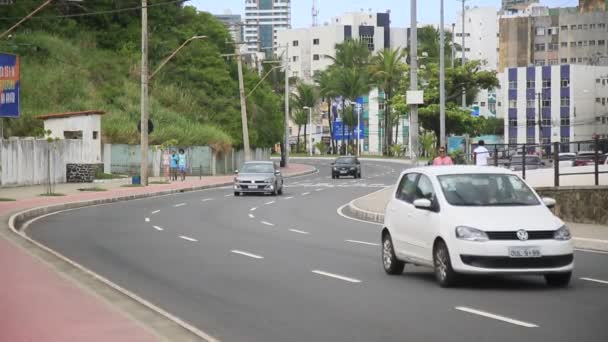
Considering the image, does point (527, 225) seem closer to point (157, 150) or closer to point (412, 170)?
point (412, 170)

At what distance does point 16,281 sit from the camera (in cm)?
1585

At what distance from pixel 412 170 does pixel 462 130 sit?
82797 millimetres

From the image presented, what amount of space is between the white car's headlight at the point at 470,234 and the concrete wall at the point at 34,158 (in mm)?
39685

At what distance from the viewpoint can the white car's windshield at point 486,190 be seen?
51.0 ft

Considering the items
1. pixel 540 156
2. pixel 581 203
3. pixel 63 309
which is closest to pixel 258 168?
pixel 540 156

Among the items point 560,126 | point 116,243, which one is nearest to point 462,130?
point 560,126

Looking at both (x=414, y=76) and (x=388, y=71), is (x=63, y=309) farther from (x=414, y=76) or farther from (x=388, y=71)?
(x=388, y=71)

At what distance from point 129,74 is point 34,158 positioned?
38.3 m

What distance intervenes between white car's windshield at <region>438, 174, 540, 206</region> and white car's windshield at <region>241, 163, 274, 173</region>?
116ft

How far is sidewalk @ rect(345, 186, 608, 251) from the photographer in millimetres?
22188

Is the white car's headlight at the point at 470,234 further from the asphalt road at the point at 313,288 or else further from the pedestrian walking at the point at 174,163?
the pedestrian walking at the point at 174,163

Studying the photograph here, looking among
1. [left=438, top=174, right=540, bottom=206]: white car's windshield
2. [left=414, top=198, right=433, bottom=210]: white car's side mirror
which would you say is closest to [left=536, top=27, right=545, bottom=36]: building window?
[left=438, top=174, right=540, bottom=206]: white car's windshield

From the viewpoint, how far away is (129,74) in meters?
94.4

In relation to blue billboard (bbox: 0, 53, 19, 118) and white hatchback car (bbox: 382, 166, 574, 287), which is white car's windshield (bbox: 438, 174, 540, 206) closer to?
white hatchback car (bbox: 382, 166, 574, 287)
